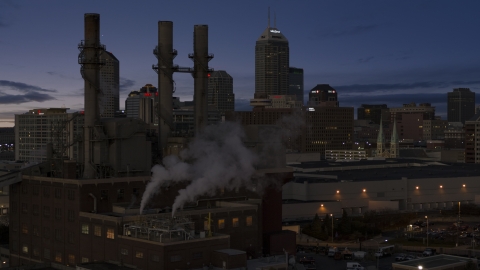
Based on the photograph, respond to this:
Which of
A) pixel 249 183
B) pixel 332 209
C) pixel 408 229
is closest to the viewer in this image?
pixel 249 183

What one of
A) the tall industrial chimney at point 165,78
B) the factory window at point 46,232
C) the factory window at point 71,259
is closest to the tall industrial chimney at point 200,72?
the tall industrial chimney at point 165,78

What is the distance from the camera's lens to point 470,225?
3841 inches

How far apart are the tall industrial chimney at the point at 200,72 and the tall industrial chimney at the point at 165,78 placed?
2.41 metres

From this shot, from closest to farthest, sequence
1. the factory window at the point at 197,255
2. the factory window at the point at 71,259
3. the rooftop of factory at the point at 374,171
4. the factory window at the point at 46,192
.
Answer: the factory window at the point at 197,255 < the factory window at the point at 71,259 < the factory window at the point at 46,192 < the rooftop of factory at the point at 374,171

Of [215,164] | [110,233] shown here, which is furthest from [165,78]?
[110,233]

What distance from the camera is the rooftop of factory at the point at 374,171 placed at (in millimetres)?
113875

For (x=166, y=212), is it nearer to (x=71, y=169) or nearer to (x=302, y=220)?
(x=71, y=169)

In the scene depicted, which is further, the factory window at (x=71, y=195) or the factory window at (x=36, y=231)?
the factory window at (x=36, y=231)

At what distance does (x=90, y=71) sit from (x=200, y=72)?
501 inches

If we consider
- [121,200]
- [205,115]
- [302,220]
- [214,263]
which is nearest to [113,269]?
[214,263]

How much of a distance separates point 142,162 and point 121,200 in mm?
5337

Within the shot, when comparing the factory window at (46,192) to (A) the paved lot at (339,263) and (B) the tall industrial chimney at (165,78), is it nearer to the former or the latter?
(B) the tall industrial chimney at (165,78)

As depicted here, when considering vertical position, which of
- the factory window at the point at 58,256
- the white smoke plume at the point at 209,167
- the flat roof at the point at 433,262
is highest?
the white smoke plume at the point at 209,167

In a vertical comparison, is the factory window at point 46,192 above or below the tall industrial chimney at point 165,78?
below
